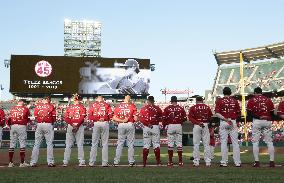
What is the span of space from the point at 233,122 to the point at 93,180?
546 cm

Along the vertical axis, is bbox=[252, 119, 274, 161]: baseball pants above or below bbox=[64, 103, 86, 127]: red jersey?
below

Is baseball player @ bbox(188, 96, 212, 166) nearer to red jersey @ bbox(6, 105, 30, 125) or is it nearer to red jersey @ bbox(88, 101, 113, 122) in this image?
red jersey @ bbox(88, 101, 113, 122)

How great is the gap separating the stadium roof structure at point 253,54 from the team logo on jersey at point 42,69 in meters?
34.5

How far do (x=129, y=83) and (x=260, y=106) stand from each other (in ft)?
111

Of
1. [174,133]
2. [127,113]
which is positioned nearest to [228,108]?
[174,133]

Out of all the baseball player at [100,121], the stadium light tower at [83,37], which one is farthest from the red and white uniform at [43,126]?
the stadium light tower at [83,37]

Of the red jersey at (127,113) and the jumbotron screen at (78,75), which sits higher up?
the jumbotron screen at (78,75)

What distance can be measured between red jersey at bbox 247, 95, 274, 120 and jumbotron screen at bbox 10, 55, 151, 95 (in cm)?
3354

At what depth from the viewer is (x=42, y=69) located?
44.0m

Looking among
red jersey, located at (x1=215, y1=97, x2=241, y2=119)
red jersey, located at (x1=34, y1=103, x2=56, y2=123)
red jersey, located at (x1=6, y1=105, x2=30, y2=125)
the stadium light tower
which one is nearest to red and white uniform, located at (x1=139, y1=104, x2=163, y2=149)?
red jersey, located at (x1=215, y1=97, x2=241, y2=119)

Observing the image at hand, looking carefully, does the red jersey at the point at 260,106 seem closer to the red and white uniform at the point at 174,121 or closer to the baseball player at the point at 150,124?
the red and white uniform at the point at 174,121

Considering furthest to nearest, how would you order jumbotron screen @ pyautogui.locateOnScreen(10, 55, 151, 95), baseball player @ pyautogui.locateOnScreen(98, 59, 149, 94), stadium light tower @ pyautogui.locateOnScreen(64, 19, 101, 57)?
stadium light tower @ pyautogui.locateOnScreen(64, 19, 101, 57) < baseball player @ pyautogui.locateOnScreen(98, 59, 149, 94) < jumbotron screen @ pyautogui.locateOnScreen(10, 55, 151, 95)

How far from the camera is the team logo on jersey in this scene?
43938 millimetres

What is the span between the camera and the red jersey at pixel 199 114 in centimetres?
1324
